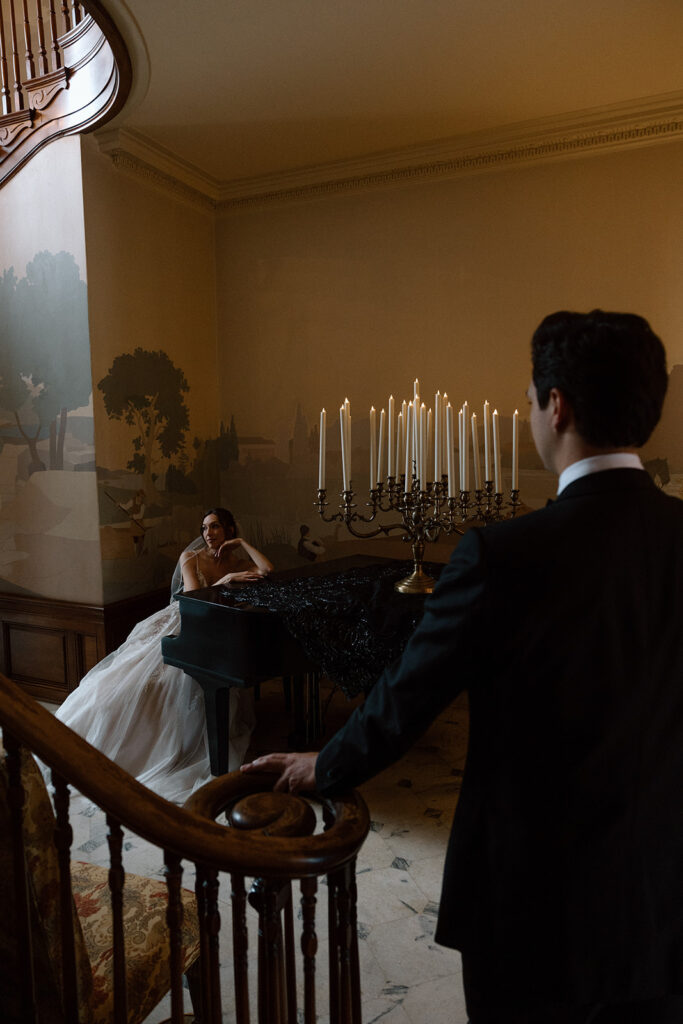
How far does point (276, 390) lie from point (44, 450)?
2.10 m

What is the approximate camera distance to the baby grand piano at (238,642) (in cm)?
373

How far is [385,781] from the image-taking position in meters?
4.30

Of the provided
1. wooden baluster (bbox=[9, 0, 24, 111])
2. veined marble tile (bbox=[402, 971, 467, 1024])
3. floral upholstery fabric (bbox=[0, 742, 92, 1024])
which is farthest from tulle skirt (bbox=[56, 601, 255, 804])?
wooden baluster (bbox=[9, 0, 24, 111])

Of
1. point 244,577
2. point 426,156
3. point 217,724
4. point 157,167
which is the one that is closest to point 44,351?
point 157,167

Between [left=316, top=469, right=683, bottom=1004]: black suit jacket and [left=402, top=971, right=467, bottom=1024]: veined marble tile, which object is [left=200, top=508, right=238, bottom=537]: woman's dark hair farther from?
[left=316, top=469, right=683, bottom=1004]: black suit jacket

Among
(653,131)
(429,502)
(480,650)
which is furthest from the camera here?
(653,131)

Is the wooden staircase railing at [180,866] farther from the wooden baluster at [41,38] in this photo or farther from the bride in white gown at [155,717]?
the wooden baluster at [41,38]

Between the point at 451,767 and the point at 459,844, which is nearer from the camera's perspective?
the point at 459,844

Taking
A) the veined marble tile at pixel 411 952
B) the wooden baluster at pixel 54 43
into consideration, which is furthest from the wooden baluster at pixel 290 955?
the wooden baluster at pixel 54 43

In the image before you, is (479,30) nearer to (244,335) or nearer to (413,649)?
(244,335)

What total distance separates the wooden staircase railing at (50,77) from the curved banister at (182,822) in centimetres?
464

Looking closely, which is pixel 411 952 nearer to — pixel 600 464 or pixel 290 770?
pixel 290 770

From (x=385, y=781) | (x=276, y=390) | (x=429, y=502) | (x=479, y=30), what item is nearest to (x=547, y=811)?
(x=429, y=502)

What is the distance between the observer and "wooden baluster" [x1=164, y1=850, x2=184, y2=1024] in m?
1.17
